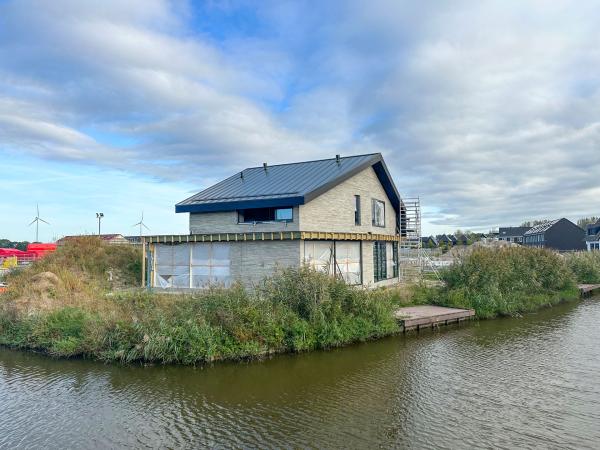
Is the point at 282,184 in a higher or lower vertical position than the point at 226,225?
higher

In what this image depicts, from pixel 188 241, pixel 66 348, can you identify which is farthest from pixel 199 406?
pixel 188 241

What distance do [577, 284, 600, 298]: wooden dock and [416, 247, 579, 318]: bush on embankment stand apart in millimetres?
1558

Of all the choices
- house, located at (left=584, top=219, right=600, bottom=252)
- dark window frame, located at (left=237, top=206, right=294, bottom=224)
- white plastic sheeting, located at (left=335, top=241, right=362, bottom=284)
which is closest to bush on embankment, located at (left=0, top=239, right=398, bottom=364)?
white plastic sheeting, located at (left=335, top=241, right=362, bottom=284)

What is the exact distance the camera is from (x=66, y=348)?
1105 centimetres

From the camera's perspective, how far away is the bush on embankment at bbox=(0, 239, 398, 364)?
34.7ft

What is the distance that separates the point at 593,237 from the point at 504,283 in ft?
160

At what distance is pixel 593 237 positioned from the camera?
190 ft

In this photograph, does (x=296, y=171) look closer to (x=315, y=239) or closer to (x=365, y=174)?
(x=365, y=174)

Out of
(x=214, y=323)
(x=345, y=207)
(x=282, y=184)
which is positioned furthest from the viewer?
(x=345, y=207)

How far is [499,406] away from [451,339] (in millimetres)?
5506

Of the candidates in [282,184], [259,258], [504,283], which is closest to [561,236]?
[504,283]

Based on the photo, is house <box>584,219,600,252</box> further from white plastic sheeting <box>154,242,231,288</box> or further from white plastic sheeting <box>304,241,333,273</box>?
white plastic sheeting <box>154,242,231,288</box>

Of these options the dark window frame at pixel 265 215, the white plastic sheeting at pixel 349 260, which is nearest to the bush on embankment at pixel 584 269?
the white plastic sheeting at pixel 349 260

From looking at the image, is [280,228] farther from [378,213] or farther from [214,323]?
[378,213]
